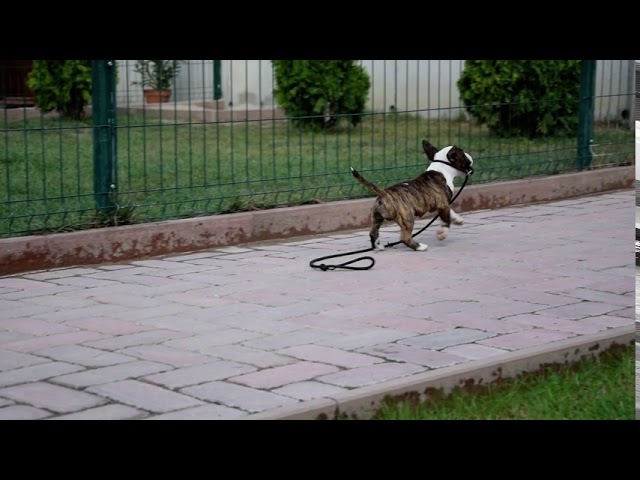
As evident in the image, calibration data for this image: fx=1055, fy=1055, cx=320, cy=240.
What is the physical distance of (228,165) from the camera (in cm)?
1071

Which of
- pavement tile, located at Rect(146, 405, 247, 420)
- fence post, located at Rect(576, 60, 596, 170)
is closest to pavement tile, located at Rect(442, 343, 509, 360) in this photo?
pavement tile, located at Rect(146, 405, 247, 420)

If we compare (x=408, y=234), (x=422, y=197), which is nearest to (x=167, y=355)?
(x=408, y=234)

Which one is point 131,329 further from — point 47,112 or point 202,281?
point 47,112

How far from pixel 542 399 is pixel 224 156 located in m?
7.19

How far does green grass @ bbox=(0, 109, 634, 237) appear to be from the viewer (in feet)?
25.9

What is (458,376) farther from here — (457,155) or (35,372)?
(457,155)

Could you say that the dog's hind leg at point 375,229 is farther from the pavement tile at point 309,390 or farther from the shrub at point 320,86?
the shrub at point 320,86

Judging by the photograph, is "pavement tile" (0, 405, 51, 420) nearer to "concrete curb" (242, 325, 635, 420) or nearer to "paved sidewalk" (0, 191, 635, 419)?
"paved sidewalk" (0, 191, 635, 419)

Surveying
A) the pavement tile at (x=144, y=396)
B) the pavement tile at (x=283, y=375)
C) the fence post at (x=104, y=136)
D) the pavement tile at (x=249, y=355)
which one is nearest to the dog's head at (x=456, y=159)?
the fence post at (x=104, y=136)

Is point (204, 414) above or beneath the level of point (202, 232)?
beneath

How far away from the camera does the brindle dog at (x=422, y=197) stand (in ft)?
25.2

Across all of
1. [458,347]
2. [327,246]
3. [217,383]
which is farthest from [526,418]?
[327,246]

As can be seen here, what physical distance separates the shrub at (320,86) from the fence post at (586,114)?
2971 millimetres

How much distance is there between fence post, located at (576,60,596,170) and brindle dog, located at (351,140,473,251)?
11.8 ft
